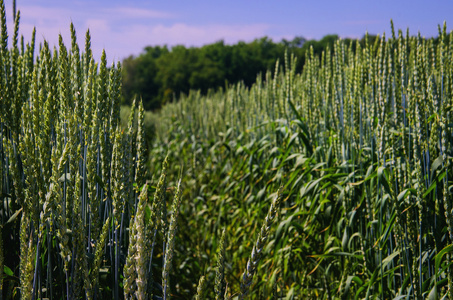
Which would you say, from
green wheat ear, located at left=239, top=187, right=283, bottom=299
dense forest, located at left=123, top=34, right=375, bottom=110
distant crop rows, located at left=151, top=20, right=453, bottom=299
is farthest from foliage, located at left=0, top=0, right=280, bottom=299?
dense forest, located at left=123, top=34, right=375, bottom=110

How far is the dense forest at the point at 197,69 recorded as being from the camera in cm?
3238

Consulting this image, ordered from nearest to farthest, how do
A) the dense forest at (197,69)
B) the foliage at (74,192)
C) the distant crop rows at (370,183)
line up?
the foliage at (74,192)
the distant crop rows at (370,183)
the dense forest at (197,69)

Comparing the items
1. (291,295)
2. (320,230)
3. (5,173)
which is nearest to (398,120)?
(320,230)

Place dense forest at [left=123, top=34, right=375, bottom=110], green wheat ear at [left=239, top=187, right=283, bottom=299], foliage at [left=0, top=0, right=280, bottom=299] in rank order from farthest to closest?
1. dense forest at [left=123, top=34, right=375, bottom=110]
2. foliage at [left=0, top=0, right=280, bottom=299]
3. green wheat ear at [left=239, top=187, right=283, bottom=299]

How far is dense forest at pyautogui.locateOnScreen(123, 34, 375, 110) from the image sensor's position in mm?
32375

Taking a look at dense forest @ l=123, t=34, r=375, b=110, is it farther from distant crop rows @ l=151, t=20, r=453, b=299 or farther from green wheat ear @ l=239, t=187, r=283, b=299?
green wheat ear @ l=239, t=187, r=283, b=299

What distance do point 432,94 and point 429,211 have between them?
0.65m

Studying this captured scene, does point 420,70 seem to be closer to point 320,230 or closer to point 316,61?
point 320,230

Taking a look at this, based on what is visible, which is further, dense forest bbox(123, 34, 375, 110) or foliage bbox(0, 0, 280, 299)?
dense forest bbox(123, 34, 375, 110)

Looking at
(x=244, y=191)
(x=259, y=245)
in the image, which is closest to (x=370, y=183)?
(x=259, y=245)

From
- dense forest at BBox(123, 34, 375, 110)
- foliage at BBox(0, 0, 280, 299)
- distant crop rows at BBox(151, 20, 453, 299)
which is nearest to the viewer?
foliage at BBox(0, 0, 280, 299)

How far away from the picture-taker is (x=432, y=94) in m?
Result: 2.35

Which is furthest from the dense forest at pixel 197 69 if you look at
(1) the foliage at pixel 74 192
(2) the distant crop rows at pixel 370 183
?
(1) the foliage at pixel 74 192

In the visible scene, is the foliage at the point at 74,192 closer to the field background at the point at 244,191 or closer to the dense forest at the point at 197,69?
the field background at the point at 244,191
